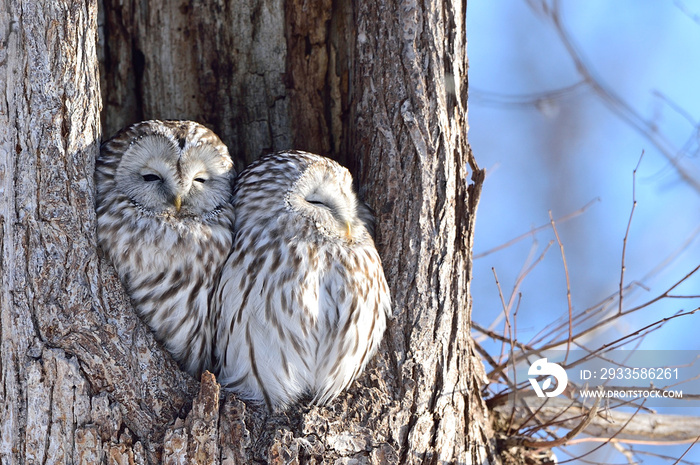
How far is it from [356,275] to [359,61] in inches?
34.3

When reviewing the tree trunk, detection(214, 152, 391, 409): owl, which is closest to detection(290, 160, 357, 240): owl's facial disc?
detection(214, 152, 391, 409): owl

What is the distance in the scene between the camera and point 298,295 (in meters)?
2.52

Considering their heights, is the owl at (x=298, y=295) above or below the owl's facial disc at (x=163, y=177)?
below

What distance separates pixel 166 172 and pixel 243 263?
0.40m

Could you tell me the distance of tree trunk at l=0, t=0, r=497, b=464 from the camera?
2.22 meters

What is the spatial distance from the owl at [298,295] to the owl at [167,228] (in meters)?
0.08

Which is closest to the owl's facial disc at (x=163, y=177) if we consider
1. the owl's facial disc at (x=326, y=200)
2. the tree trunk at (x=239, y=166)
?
the tree trunk at (x=239, y=166)

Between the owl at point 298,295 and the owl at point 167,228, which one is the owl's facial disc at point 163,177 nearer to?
the owl at point 167,228

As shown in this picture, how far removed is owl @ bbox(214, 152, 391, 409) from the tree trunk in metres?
0.11

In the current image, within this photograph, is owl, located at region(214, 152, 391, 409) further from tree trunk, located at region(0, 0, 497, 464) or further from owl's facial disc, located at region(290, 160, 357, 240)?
tree trunk, located at region(0, 0, 497, 464)

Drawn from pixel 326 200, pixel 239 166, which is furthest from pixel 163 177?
pixel 239 166

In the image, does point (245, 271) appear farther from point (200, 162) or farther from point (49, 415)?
point (49, 415)

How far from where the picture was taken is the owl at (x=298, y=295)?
2.53m

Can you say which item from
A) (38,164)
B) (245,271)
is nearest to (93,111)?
(38,164)
